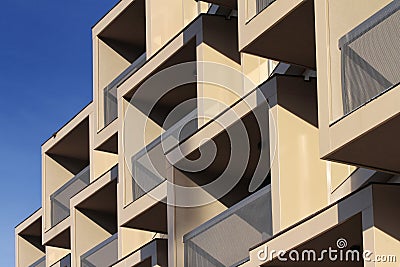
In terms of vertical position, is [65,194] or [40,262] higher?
[65,194]

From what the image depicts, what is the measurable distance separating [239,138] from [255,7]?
3.65m

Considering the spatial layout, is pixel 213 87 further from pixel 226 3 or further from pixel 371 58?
pixel 371 58

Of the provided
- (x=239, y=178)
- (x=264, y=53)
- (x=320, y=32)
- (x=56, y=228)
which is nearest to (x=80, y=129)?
(x=56, y=228)

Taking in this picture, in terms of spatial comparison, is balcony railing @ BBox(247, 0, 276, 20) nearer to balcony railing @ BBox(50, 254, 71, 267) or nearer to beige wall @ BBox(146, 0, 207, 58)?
beige wall @ BBox(146, 0, 207, 58)

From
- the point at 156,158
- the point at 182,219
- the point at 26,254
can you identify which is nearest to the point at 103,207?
the point at 156,158

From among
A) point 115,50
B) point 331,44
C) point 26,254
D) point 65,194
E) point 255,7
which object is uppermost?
point 115,50

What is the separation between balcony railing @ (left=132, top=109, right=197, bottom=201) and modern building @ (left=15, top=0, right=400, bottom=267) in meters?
0.04

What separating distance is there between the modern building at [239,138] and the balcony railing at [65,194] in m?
0.06

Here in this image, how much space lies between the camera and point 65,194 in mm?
40188

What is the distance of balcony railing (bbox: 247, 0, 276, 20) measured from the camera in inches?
841

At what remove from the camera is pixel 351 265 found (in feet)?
70.2

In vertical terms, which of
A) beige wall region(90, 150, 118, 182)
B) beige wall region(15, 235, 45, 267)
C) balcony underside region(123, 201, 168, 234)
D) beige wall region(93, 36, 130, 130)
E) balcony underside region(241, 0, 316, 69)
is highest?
beige wall region(93, 36, 130, 130)

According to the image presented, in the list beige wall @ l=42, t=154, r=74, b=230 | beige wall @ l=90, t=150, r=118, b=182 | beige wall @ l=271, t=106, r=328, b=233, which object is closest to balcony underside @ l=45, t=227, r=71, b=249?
beige wall @ l=42, t=154, r=74, b=230

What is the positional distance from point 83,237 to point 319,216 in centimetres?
1876
